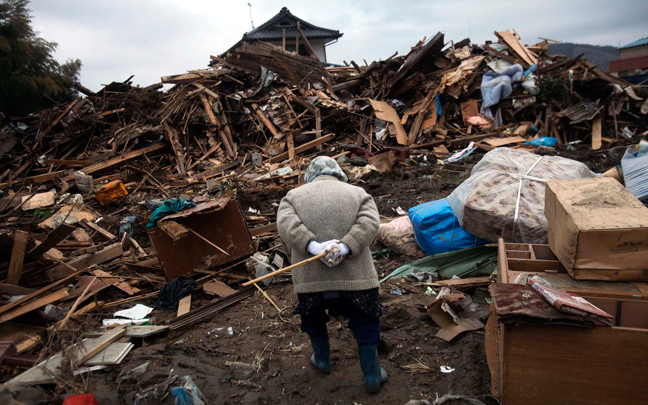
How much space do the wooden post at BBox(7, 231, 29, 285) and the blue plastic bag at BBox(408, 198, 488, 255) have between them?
4.50 metres

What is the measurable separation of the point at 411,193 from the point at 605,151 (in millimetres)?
5388

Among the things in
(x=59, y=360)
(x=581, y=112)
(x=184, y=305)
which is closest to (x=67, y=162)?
(x=184, y=305)

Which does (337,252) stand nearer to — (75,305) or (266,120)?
(75,305)

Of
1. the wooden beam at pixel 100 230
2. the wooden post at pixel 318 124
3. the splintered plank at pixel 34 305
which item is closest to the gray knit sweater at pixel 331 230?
the splintered plank at pixel 34 305

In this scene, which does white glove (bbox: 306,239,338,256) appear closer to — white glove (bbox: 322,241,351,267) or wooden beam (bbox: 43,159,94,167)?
white glove (bbox: 322,241,351,267)

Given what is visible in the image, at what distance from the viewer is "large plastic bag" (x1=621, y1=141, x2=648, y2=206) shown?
11.1 ft

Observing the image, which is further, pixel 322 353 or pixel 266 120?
pixel 266 120

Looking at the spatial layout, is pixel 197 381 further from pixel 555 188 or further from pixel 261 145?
pixel 261 145

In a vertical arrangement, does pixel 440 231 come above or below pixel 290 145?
below

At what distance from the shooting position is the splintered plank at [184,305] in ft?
12.5

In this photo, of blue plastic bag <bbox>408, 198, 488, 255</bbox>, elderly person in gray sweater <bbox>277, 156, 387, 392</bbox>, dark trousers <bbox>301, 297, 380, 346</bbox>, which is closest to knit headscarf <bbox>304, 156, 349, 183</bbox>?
elderly person in gray sweater <bbox>277, 156, 387, 392</bbox>

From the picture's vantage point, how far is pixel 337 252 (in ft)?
6.87

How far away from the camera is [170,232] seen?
362 cm

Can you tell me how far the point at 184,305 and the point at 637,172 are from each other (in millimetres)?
4869
